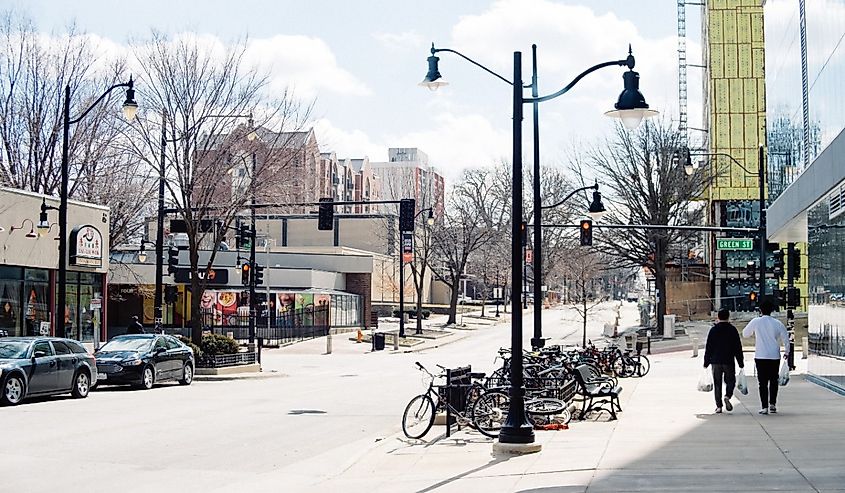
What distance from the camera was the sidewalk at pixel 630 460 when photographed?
10836mm

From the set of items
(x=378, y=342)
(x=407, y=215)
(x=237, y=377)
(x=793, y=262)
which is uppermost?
(x=407, y=215)

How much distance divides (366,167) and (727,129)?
249ft

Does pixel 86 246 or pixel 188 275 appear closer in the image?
pixel 86 246

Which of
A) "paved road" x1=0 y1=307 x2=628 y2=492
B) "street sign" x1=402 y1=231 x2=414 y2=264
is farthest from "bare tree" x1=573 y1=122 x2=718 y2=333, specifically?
"paved road" x1=0 y1=307 x2=628 y2=492

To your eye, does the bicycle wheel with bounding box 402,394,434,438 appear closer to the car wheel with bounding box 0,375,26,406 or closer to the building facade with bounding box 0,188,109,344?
the car wheel with bounding box 0,375,26,406

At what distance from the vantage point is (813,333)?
87.9ft

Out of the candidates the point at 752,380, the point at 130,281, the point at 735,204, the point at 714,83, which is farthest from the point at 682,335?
the point at 752,380

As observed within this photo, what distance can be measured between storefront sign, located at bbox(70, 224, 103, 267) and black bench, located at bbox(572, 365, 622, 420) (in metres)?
23.4

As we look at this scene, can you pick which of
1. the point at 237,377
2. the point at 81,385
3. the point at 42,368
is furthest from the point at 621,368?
the point at 42,368

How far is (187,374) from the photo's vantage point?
31.1m

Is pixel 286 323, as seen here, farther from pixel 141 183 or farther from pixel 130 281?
pixel 141 183

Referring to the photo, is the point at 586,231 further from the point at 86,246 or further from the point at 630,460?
the point at 630,460

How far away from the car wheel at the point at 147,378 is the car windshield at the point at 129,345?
69cm

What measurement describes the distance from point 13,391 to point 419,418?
10.4m
